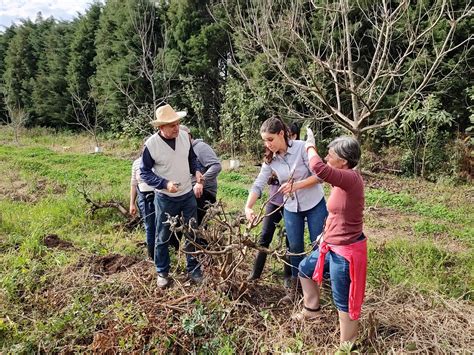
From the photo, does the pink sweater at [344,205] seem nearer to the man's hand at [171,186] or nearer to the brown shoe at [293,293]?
the brown shoe at [293,293]

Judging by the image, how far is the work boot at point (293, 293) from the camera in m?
2.97

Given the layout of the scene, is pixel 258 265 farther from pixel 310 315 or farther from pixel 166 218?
pixel 166 218

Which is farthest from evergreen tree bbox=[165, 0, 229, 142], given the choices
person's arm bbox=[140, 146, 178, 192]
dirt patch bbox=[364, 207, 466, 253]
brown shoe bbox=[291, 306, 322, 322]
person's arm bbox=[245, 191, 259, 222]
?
brown shoe bbox=[291, 306, 322, 322]

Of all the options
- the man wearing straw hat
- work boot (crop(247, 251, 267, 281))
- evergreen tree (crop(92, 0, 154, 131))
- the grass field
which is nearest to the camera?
the grass field

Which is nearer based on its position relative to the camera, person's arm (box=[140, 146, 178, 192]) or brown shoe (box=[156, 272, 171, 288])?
person's arm (box=[140, 146, 178, 192])

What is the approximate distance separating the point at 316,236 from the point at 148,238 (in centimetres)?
168

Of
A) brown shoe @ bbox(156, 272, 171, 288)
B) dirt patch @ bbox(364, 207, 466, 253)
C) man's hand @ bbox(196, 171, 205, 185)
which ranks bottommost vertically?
dirt patch @ bbox(364, 207, 466, 253)

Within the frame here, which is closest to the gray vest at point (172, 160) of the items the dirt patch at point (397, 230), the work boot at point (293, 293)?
the work boot at point (293, 293)

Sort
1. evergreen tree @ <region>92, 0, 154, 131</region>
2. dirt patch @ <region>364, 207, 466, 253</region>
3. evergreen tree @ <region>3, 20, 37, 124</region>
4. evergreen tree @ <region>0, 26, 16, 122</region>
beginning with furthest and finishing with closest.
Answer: evergreen tree @ <region>0, 26, 16, 122</region> < evergreen tree @ <region>3, 20, 37, 124</region> < evergreen tree @ <region>92, 0, 154, 131</region> < dirt patch @ <region>364, 207, 466, 253</region>

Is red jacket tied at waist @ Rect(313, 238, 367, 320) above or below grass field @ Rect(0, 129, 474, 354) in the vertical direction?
above

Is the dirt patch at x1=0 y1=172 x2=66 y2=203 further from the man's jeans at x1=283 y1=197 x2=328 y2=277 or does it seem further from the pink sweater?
the pink sweater

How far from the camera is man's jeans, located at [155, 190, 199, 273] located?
10.7 ft

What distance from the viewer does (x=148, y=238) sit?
149 inches

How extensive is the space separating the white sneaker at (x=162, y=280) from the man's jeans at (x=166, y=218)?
1.3 inches
